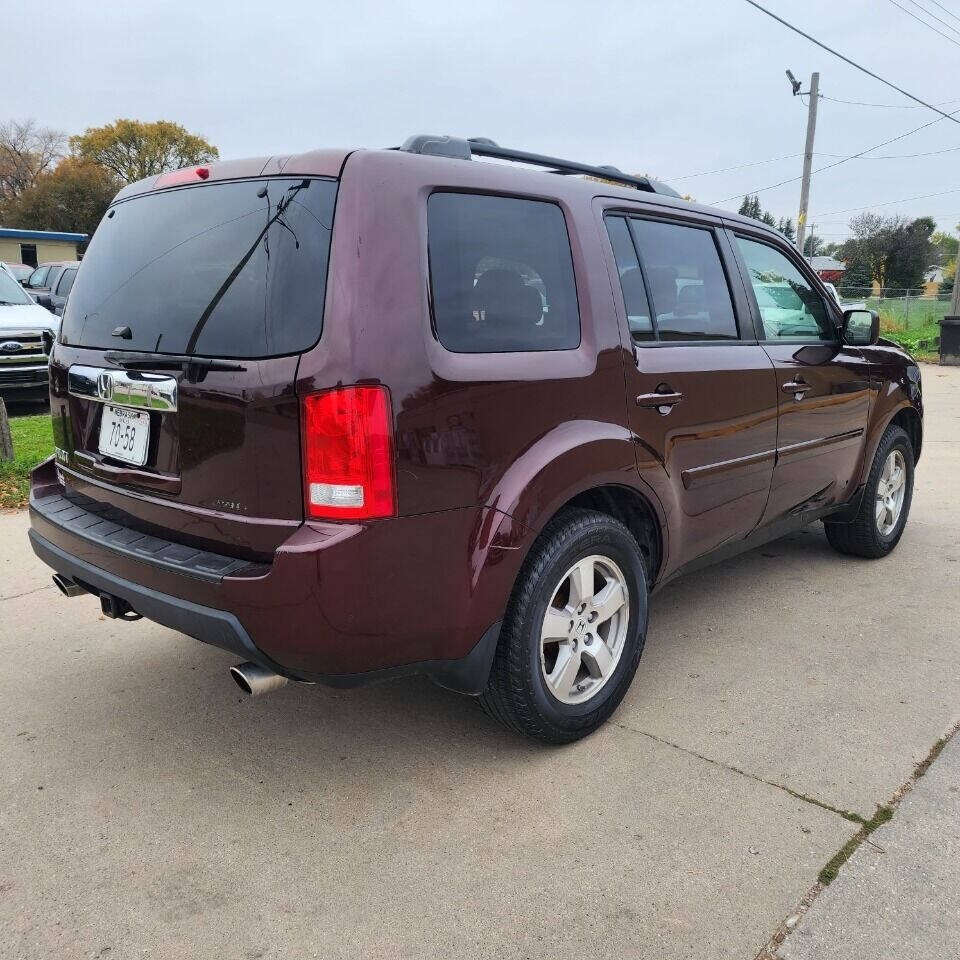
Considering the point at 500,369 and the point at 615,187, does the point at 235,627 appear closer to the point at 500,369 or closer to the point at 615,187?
the point at 500,369

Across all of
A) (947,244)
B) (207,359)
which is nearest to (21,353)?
(207,359)

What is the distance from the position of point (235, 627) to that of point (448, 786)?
86 centimetres

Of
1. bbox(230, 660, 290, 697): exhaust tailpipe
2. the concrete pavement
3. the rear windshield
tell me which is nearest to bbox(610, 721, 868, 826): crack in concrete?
the concrete pavement

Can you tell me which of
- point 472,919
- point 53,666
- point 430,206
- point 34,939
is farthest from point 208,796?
point 430,206

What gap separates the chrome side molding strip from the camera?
2.41 m

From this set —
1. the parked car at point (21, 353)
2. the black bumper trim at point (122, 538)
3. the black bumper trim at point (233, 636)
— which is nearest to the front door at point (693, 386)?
the black bumper trim at point (233, 636)

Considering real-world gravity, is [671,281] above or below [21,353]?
above

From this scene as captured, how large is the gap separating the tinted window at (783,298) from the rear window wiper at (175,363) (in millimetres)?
2356

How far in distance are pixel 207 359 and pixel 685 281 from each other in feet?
6.10

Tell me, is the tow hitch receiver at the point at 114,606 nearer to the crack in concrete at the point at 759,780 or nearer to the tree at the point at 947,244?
the crack in concrete at the point at 759,780

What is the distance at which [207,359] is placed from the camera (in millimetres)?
2326

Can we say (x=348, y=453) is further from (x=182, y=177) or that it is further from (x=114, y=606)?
(x=182, y=177)

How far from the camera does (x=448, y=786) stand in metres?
2.63

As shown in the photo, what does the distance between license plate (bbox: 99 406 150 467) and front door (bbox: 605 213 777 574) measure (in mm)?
1527
